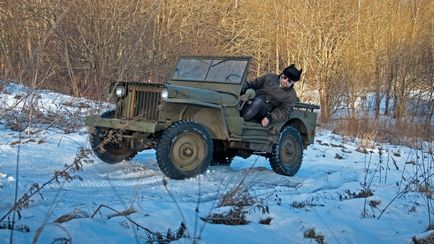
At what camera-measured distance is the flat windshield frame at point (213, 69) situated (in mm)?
7645

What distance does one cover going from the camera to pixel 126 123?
612 cm

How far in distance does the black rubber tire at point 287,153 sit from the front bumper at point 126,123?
85.4 inches

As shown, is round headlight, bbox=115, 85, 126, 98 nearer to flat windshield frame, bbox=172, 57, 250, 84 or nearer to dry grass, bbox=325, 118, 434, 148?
flat windshield frame, bbox=172, 57, 250, 84

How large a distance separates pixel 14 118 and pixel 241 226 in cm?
678

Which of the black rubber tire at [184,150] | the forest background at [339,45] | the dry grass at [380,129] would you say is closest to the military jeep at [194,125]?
the black rubber tire at [184,150]

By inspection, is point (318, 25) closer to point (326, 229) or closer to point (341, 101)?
point (341, 101)

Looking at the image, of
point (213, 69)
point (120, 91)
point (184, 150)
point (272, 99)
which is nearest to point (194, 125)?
point (184, 150)

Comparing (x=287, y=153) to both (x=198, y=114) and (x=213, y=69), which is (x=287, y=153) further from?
(x=198, y=114)

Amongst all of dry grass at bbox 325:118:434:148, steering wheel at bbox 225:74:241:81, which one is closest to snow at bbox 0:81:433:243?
steering wheel at bbox 225:74:241:81

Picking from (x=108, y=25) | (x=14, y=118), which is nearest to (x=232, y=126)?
(x=14, y=118)

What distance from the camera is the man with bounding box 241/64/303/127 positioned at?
7543mm

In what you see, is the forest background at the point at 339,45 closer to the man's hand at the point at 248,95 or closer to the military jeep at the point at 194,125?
the military jeep at the point at 194,125

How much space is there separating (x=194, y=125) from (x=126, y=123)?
0.86 meters

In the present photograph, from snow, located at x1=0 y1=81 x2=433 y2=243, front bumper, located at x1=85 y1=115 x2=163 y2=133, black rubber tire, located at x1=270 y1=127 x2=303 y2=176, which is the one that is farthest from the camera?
black rubber tire, located at x1=270 y1=127 x2=303 y2=176
